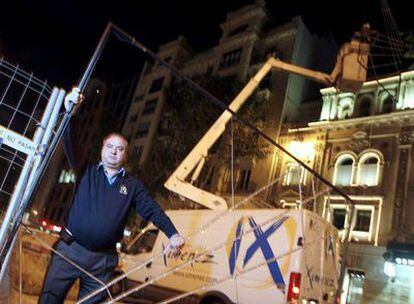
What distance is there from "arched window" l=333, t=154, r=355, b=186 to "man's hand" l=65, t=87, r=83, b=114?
2363cm

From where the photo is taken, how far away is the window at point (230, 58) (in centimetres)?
3838

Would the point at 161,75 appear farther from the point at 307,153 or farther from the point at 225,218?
the point at 225,218

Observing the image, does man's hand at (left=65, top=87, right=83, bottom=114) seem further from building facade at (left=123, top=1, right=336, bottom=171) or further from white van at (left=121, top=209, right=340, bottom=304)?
building facade at (left=123, top=1, right=336, bottom=171)

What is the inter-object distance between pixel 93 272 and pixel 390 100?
25.0 meters

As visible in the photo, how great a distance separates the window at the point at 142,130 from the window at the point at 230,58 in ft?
36.6

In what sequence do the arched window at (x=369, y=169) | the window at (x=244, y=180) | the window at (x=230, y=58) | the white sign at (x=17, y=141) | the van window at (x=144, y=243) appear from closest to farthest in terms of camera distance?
1. the white sign at (x=17, y=141)
2. the van window at (x=144, y=243)
3. the arched window at (x=369, y=169)
4. the window at (x=244, y=180)
5. the window at (x=230, y=58)

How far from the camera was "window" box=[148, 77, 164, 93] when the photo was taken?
158ft

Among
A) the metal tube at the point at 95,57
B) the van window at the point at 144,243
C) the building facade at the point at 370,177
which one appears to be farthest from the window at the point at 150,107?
the metal tube at the point at 95,57

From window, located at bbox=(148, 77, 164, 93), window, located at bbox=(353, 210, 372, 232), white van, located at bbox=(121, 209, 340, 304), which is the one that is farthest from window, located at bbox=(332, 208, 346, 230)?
window, located at bbox=(148, 77, 164, 93)

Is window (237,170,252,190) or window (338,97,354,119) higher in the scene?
window (338,97,354,119)

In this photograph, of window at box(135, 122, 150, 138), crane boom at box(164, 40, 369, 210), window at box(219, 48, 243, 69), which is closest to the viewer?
crane boom at box(164, 40, 369, 210)

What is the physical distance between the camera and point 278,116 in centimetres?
3194

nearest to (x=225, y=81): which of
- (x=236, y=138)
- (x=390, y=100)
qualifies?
(x=236, y=138)

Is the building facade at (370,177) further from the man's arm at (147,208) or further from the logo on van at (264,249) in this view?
the man's arm at (147,208)
